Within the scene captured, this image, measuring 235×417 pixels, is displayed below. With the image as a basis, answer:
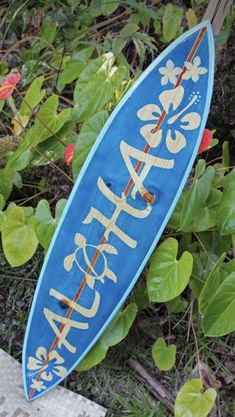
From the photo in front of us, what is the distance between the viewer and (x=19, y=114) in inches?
56.8

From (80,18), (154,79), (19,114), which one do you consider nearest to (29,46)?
(80,18)

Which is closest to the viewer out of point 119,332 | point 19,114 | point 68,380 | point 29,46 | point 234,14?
point 119,332

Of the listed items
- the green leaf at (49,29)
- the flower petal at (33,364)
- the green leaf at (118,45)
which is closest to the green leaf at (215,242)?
the flower petal at (33,364)

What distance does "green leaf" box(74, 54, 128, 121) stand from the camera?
125 cm

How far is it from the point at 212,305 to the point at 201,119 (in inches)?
13.5

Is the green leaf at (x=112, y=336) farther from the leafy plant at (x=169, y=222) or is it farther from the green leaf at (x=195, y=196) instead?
the green leaf at (x=195, y=196)

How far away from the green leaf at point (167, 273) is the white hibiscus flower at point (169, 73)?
0.31 m

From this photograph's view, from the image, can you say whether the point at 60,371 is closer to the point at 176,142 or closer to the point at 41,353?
the point at 41,353

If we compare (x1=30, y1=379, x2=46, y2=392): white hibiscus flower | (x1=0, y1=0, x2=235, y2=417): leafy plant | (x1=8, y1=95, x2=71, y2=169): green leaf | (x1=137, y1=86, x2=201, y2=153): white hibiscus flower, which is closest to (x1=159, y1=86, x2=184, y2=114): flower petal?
(x1=137, y1=86, x2=201, y2=153): white hibiscus flower

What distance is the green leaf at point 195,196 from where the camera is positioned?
1109 millimetres

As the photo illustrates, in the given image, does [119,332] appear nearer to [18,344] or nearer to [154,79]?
[18,344]

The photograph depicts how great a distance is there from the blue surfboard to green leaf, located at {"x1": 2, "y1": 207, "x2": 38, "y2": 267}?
105 mm

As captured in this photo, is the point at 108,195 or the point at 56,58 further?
the point at 56,58

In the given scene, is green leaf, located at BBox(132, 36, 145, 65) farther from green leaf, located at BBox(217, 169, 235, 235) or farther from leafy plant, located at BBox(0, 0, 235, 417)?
green leaf, located at BBox(217, 169, 235, 235)
